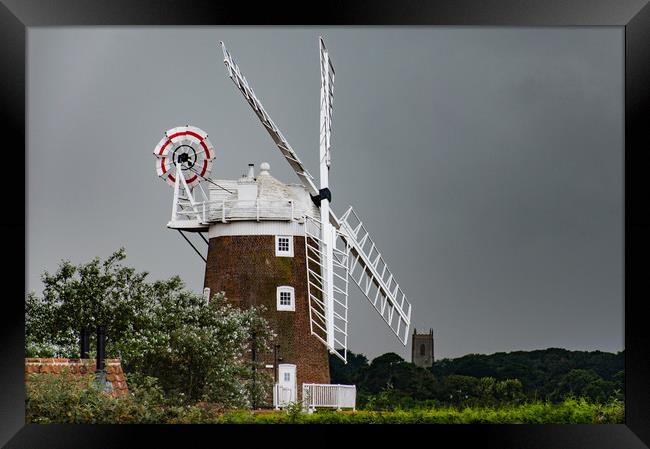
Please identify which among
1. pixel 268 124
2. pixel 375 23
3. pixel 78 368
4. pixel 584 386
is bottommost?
pixel 584 386

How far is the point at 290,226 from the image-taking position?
2358 cm

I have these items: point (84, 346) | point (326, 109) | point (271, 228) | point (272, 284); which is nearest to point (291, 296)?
point (272, 284)

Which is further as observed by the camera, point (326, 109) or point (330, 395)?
point (326, 109)

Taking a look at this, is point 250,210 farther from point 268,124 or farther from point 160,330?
point 160,330

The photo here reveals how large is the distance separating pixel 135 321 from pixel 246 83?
5.13 meters

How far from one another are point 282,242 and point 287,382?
9.62 feet

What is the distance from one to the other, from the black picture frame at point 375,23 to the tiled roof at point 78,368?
18.5 feet

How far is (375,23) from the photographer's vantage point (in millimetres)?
8766

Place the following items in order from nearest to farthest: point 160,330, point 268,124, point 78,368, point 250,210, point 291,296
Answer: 1. point 78,368
2. point 160,330
3. point 268,124
4. point 291,296
5. point 250,210

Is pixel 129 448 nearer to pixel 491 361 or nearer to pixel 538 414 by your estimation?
pixel 538 414

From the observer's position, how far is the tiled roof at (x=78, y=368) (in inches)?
579

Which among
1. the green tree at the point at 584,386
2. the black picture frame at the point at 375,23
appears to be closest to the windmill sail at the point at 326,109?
the green tree at the point at 584,386

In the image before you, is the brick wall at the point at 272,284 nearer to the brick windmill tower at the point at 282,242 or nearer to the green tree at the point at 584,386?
the brick windmill tower at the point at 282,242
